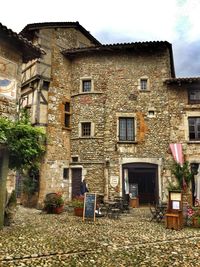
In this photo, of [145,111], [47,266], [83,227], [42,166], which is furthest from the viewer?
[145,111]

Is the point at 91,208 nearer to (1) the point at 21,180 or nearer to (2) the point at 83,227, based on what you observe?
(2) the point at 83,227

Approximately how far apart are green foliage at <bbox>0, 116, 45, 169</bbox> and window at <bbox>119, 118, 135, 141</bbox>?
325 inches

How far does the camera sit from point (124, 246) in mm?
6742

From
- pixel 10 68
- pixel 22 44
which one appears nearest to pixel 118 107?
pixel 22 44

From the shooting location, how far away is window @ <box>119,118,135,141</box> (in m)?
16.5

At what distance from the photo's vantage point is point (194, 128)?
16.2 metres

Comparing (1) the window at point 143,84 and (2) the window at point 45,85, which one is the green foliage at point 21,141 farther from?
(1) the window at point 143,84

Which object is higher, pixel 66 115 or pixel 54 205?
pixel 66 115

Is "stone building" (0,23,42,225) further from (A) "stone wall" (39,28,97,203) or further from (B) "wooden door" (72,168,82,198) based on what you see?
(B) "wooden door" (72,168,82,198)

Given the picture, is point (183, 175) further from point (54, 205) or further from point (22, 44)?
point (22, 44)

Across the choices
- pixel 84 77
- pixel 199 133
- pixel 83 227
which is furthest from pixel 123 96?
pixel 83 227

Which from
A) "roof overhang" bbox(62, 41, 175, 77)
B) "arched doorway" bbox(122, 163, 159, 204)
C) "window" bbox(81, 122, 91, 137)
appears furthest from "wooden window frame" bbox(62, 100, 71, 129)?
"arched doorway" bbox(122, 163, 159, 204)

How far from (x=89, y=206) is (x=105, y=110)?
734cm

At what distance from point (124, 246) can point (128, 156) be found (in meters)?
9.55
